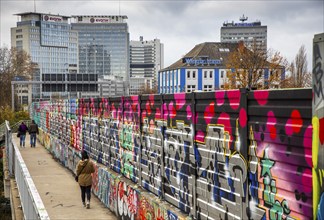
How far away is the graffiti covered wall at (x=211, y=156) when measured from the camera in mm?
5098

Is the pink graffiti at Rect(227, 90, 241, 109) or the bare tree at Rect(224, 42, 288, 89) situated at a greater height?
the bare tree at Rect(224, 42, 288, 89)

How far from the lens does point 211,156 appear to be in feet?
23.0

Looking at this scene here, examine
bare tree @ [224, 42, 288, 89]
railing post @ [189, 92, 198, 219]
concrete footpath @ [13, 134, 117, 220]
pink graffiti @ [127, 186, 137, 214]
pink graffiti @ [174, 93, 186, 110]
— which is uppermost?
bare tree @ [224, 42, 288, 89]

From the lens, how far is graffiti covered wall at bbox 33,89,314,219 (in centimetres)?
510

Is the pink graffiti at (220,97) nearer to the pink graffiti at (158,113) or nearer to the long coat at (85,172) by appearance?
the pink graffiti at (158,113)

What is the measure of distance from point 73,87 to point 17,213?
130 feet

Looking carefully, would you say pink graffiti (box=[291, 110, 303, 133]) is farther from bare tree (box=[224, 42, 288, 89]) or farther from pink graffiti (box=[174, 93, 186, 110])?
bare tree (box=[224, 42, 288, 89])

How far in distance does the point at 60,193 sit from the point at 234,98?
419 inches

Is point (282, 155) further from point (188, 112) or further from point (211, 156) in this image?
point (188, 112)

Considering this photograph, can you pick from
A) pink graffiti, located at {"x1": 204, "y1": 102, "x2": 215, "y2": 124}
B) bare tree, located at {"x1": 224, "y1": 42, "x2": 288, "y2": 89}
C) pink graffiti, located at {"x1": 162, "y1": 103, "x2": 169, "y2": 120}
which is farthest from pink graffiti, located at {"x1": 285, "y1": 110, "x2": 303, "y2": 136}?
bare tree, located at {"x1": 224, "y1": 42, "x2": 288, "y2": 89}

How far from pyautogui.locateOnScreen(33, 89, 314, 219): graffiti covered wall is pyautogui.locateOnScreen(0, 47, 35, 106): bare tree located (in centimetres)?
6673

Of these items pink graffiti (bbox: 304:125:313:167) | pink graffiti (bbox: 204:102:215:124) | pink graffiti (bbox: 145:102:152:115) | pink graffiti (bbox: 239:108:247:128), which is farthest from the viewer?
pink graffiti (bbox: 145:102:152:115)

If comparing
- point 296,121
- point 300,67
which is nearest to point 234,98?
point 296,121

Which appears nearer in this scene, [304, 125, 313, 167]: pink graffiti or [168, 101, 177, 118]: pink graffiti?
[304, 125, 313, 167]: pink graffiti
